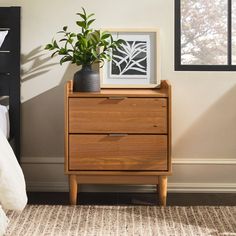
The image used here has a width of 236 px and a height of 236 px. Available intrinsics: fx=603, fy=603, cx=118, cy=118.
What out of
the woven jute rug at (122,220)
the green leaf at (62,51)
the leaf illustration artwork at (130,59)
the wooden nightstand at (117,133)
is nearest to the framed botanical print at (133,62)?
the leaf illustration artwork at (130,59)

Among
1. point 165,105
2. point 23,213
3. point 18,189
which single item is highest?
point 165,105

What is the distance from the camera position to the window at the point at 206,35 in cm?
417

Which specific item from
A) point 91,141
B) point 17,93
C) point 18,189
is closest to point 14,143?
point 17,93

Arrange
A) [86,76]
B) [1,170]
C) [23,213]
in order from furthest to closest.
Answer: [86,76] < [23,213] < [1,170]

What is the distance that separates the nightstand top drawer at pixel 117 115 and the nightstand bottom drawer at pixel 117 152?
0.04 meters

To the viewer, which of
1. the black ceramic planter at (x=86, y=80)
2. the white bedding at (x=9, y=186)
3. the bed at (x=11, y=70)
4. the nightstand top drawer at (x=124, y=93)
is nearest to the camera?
the white bedding at (x=9, y=186)

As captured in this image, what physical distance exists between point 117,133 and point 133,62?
2.20 feet

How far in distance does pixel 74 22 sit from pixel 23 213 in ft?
4.53

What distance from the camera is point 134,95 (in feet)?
12.1

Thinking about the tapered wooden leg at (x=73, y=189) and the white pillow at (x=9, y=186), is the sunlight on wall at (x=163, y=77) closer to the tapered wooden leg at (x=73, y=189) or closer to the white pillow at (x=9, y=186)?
the tapered wooden leg at (x=73, y=189)

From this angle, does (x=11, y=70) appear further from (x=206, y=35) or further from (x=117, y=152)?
(x=206, y=35)

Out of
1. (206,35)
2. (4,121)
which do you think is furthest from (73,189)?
(206,35)

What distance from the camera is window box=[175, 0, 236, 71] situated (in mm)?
4172

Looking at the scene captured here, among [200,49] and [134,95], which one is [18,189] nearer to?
[134,95]
